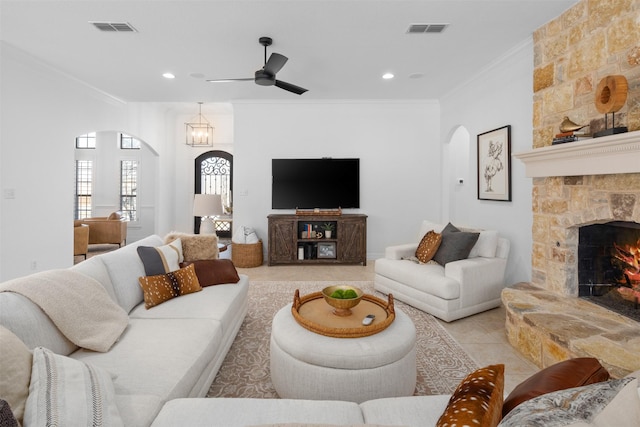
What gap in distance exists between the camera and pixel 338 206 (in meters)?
5.72

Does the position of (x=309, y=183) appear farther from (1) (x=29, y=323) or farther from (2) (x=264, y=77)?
(1) (x=29, y=323)

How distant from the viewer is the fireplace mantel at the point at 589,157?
6.98 ft

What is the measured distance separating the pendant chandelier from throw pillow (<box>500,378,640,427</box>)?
7.94 m

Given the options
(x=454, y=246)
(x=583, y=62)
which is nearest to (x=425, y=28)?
(x=583, y=62)

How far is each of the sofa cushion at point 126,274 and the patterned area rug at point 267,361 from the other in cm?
81

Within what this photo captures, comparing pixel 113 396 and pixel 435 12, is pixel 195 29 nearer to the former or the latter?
pixel 435 12

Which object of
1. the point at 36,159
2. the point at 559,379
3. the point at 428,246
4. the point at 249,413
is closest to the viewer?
the point at 559,379

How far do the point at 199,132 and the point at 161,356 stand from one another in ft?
23.0

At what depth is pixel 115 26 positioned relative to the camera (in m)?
3.15

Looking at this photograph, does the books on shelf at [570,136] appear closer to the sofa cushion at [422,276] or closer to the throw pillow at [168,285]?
the sofa cushion at [422,276]

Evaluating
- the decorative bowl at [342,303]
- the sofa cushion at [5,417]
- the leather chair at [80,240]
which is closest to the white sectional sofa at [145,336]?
the sofa cushion at [5,417]

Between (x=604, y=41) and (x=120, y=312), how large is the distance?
397cm

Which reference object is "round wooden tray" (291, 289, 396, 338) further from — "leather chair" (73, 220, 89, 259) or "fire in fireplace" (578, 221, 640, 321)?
"leather chair" (73, 220, 89, 259)

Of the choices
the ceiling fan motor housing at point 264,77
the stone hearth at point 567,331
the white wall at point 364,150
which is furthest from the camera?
the white wall at point 364,150
